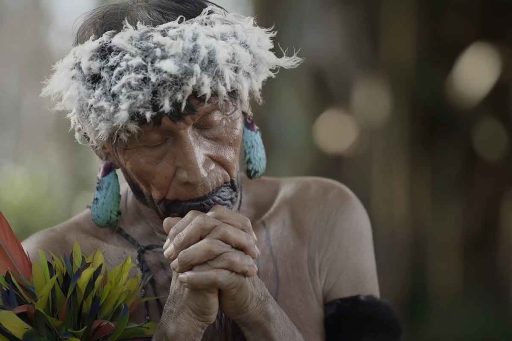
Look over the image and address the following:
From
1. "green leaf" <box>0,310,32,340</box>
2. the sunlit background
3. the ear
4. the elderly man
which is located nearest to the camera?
"green leaf" <box>0,310,32,340</box>

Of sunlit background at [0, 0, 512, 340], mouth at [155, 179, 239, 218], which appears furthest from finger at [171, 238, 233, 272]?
sunlit background at [0, 0, 512, 340]

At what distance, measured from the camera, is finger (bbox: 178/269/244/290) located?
1.45m

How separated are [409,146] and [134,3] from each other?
198cm

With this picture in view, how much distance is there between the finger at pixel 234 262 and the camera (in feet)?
4.78

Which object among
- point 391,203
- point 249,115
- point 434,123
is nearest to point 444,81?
point 434,123

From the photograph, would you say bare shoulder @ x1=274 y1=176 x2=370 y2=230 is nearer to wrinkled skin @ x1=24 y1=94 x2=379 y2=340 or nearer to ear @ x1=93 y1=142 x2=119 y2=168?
wrinkled skin @ x1=24 y1=94 x2=379 y2=340

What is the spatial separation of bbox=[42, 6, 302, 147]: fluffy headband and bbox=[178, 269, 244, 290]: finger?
10.4 inches

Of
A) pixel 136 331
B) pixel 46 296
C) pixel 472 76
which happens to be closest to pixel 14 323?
pixel 46 296

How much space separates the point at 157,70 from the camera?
1.50m

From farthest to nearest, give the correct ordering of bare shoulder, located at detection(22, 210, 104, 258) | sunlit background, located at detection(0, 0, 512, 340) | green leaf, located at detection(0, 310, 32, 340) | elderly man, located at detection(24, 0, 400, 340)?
sunlit background, located at detection(0, 0, 512, 340), bare shoulder, located at detection(22, 210, 104, 258), elderly man, located at detection(24, 0, 400, 340), green leaf, located at detection(0, 310, 32, 340)

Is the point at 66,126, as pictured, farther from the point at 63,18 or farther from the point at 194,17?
the point at 194,17

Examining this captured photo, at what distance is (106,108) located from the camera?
1.53 m

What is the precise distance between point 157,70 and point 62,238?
0.46 m

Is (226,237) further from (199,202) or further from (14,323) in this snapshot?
(14,323)
